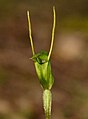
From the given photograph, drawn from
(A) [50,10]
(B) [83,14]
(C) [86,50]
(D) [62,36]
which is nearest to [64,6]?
(A) [50,10]

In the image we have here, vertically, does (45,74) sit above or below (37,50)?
above

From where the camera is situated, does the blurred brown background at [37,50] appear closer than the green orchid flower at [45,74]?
No

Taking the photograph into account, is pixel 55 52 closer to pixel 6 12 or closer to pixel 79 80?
pixel 79 80

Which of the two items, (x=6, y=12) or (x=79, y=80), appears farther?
(x=6, y=12)

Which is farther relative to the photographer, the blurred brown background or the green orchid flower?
the blurred brown background

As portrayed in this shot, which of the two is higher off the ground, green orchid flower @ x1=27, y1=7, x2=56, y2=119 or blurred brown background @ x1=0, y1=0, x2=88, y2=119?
green orchid flower @ x1=27, y1=7, x2=56, y2=119

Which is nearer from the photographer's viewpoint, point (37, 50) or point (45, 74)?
point (45, 74)

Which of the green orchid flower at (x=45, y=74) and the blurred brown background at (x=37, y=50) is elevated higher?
the green orchid flower at (x=45, y=74)

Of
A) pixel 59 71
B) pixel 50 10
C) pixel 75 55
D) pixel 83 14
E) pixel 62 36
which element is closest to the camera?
pixel 59 71
